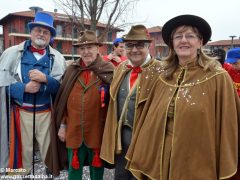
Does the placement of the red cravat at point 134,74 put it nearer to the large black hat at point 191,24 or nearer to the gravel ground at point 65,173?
the large black hat at point 191,24

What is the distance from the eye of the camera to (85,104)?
338cm

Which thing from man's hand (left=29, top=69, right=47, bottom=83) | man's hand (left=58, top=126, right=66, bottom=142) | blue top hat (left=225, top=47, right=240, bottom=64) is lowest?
man's hand (left=58, top=126, right=66, bottom=142)

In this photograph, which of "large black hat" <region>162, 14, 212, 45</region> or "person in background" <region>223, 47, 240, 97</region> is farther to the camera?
"person in background" <region>223, 47, 240, 97</region>

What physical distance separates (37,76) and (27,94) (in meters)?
0.30

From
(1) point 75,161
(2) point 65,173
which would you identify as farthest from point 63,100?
(2) point 65,173

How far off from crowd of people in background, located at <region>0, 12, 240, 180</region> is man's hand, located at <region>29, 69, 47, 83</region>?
0.01 metres

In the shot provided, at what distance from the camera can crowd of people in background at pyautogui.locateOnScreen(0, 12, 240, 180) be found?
2.21 m

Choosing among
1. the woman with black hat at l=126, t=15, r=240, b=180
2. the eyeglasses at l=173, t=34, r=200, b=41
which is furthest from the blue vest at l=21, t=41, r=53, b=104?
the eyeglasses at l=173, t=34, r=200, b=41

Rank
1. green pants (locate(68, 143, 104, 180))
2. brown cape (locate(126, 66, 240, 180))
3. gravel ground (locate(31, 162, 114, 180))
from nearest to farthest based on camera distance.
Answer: brown cape (locate(126, 66, 240, 180)), green pants (locate(68, 143, 104, 180)), gravel ground (locate(31, 162, 114, 180))

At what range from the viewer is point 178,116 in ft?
7.45

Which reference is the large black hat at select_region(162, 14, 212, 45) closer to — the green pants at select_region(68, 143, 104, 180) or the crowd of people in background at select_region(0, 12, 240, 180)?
the crowd of people in background at select_region(0, 12, 240, 180)

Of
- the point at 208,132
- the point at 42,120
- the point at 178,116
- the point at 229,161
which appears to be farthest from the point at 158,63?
the point at 42,120

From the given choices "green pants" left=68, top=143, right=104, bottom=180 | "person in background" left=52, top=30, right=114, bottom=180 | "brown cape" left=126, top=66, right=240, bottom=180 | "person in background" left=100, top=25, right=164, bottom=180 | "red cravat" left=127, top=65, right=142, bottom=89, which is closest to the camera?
"brown cape" left=126, top=66, right=240, bottom=180

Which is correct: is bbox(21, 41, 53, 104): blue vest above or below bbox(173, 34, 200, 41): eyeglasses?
below
